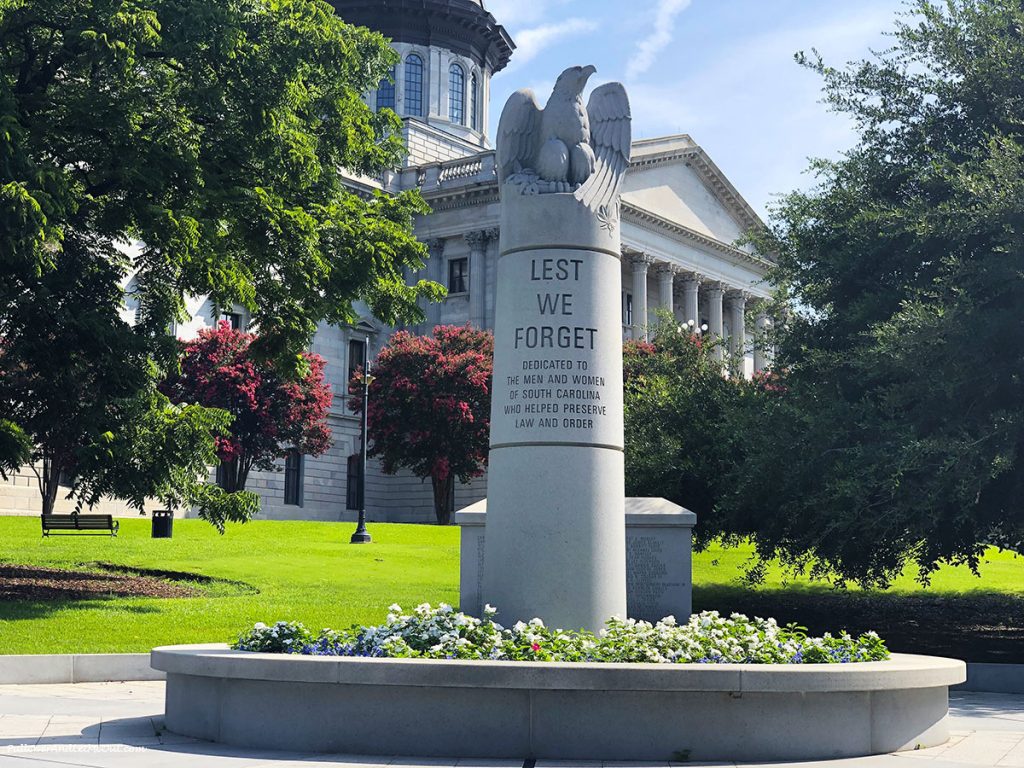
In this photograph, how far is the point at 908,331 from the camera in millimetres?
18516

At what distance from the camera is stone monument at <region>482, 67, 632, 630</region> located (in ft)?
39.2

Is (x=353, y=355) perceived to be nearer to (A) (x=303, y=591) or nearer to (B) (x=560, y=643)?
(A) (x=303, y=591)

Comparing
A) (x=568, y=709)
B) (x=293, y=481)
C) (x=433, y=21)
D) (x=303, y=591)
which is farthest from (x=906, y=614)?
(x=433, y=21)

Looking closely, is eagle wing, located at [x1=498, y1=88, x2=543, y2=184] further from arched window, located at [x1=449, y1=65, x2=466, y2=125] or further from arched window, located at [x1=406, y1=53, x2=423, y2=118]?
arched window, located at [x1=449, y1=65, x2=466, y2=125]

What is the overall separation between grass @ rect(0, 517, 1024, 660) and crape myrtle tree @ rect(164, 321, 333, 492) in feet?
40.9

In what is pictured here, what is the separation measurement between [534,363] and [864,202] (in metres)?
12.3

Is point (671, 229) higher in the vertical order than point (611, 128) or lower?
higher

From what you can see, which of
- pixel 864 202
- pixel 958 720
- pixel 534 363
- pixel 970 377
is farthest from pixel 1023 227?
pixel 534 363

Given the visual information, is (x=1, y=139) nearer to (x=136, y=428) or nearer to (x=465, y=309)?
(x=136, y=428)

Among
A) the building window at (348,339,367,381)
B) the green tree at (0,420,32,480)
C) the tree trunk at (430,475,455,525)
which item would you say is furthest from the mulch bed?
the building window at (348,339,367,381)

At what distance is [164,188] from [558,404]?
11.7 metres

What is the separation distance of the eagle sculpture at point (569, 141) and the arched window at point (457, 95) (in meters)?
70.7

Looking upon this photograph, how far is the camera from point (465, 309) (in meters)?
72.5

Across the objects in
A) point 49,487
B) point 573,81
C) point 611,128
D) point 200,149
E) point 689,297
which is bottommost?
point 49,487
